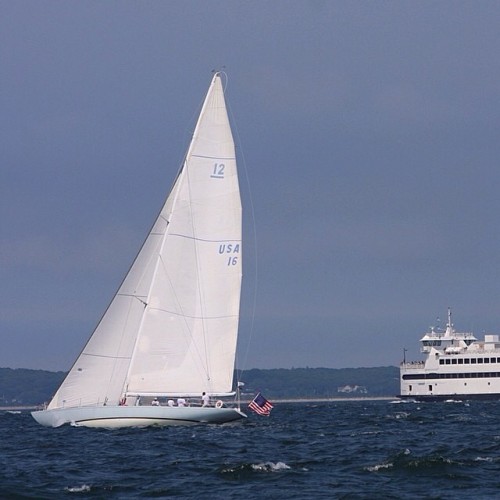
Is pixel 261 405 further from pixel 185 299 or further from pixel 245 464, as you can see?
pixel 245 464

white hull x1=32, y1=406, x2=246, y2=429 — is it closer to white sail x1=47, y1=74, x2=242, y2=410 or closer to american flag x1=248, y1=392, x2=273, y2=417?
white sail x1=47, y1=74, x2=242, y2=410

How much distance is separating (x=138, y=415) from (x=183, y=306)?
582 cm

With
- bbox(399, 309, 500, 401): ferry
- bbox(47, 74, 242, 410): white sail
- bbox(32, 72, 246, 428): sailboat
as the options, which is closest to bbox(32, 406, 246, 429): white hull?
bbox(32, 72, 246, 428): sailboat

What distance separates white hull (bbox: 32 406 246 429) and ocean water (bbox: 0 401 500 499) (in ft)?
1.65

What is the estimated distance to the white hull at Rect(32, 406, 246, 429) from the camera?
49.4m

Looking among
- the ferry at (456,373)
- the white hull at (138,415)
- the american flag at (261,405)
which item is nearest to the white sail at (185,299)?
the white hull at (138,415)

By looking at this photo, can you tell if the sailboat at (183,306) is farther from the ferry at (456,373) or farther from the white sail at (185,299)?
the ferry at (456,373)

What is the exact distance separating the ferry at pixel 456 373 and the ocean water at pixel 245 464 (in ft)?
281

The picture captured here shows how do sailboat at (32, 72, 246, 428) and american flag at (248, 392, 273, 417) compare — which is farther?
american flag at (248, 392, 273, 417)

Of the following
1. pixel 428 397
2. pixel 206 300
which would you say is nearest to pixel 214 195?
pixel 206 300

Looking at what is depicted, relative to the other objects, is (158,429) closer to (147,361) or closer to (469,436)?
(147,361)

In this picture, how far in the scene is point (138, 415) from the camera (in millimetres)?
49469

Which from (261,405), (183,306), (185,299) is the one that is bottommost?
(261,405)

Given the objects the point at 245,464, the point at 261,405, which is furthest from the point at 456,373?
the point at 245,464
